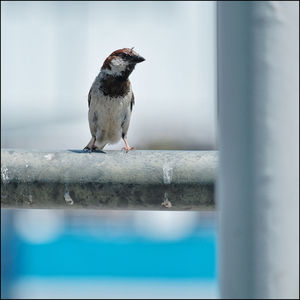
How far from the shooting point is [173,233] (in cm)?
802

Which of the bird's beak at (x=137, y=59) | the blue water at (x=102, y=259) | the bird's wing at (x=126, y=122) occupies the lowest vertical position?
the blue water at (x=102, y=259)

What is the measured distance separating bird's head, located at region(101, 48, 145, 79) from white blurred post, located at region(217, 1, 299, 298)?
2.52 meters

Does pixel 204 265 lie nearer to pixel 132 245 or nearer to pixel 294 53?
pixel 132 245

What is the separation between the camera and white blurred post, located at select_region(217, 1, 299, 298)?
0.51 m

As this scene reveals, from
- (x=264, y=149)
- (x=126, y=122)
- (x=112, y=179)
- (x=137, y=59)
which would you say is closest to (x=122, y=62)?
(x=137, y=59)

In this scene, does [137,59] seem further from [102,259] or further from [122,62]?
[102,259]

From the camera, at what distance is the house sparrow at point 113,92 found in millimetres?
3057

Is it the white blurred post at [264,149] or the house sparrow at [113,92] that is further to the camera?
the house sparrow at [113,92]

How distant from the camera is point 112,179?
0.89m

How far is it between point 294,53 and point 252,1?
0.05 m

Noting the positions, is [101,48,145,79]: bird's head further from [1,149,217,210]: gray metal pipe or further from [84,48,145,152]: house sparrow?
[1,149,217,210]: gray metal pipe

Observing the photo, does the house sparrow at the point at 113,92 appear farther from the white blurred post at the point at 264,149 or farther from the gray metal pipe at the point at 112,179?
the white blurred post at the point at 264,149

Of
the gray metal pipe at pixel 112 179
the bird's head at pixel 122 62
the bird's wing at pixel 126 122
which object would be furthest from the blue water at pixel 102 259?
the gray metal pipe at pixel 112 179

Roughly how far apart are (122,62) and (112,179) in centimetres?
221
